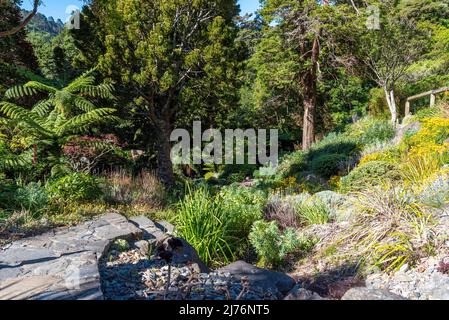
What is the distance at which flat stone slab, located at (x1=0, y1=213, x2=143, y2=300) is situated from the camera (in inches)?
94.2

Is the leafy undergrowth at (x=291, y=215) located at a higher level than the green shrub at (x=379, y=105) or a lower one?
lower

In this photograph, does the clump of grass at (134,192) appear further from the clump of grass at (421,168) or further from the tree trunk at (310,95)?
the tree trunk at (310,95)

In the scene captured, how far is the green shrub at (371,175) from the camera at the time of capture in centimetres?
580

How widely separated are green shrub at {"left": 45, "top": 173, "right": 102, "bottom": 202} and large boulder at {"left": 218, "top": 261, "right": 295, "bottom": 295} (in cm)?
278

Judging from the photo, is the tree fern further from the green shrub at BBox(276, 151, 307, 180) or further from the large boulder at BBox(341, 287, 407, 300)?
the green shrub at BBox(276, 151, 307, 180)

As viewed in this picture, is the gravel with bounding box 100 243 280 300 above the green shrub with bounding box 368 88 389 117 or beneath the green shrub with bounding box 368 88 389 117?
beneath

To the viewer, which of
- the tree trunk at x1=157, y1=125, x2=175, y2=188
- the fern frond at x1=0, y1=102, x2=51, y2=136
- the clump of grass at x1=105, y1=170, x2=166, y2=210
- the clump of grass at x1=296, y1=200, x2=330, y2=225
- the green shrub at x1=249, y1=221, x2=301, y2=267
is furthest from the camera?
the tree trunk at x1=157, y1=125, x2=175, y2=188

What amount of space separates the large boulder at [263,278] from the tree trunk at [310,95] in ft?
31.7

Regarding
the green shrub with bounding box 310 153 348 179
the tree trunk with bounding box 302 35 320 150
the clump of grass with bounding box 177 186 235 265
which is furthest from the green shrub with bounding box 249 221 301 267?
the tree trunk with bounding box 302 35 320 150

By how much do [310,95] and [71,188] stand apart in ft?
29.5

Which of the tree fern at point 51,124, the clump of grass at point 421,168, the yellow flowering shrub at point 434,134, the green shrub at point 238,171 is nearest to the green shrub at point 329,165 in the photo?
the yellow flowering shrub at point 434,134

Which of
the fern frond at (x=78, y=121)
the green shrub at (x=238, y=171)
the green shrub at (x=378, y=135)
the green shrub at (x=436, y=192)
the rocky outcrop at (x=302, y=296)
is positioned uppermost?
the fern frond at (x=78, y=121)

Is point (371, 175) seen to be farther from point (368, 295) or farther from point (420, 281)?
point (368, 295)
